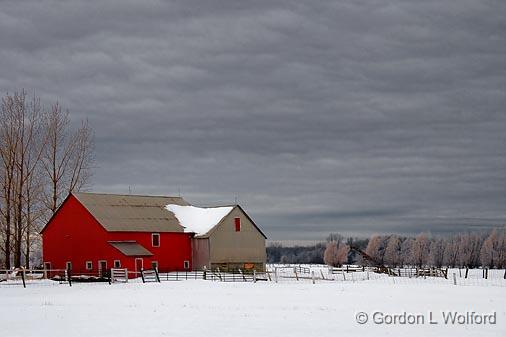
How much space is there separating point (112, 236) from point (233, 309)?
3700 cm

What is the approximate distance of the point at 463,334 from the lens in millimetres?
24750

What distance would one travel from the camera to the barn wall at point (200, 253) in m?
74.1

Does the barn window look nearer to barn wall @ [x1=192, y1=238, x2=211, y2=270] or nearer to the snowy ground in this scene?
barn wall @ [x1=192, y1=238, x2=211, y2=270]

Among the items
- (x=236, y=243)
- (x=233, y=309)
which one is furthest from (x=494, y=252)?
(x=233, y=309)

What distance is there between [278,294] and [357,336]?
18.4m

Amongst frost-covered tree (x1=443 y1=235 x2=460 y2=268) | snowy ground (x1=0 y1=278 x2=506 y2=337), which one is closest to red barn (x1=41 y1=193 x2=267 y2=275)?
snowy ground (x1=0 y1=278 x2=506 y2=337)

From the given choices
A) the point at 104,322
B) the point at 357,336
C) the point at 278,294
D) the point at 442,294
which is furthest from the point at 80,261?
the point at 357,336

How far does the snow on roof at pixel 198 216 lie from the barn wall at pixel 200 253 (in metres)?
1.01

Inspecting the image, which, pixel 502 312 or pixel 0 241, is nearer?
pixel 502 312

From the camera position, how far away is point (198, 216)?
78188 millimetres

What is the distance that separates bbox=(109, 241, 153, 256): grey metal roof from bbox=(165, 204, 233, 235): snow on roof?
669 cm

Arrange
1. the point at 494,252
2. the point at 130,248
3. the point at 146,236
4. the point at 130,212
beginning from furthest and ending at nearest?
the point at 494,252 → the point at 130,212 → the point at 146,236 → the point at 130,248

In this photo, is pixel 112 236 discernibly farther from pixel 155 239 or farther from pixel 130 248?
pixel 155 239

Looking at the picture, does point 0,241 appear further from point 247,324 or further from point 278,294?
point 247,324
